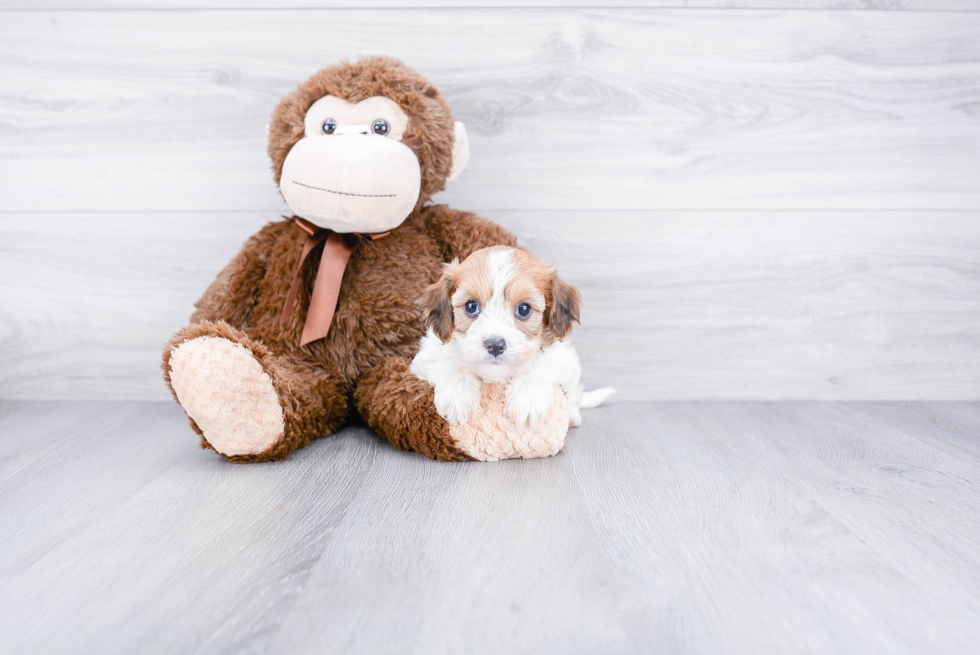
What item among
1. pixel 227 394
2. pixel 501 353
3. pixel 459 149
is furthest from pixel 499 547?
pixel 459 149

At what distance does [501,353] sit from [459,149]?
50 cm

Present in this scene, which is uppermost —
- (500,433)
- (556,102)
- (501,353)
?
(556,102)

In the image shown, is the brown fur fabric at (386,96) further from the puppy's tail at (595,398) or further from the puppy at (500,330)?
the puppy's tail at (595,398)

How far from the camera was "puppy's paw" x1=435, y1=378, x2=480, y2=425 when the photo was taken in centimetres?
109

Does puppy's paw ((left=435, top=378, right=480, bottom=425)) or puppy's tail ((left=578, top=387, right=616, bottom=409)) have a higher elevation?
puppy's paw ((left=435, top=378, right=480, bottom=425))

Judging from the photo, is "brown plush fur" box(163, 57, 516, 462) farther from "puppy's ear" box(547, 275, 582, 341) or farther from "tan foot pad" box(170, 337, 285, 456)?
"puppy's ear" box(547, 275, 582, 341)

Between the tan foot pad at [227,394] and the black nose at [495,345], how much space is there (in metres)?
0.38

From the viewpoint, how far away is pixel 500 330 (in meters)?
1.00

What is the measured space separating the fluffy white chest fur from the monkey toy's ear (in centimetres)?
29

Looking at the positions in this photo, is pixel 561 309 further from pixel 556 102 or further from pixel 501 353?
pixel 556 102

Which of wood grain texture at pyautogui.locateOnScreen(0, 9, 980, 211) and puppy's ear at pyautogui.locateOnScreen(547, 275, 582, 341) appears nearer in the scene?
puppy's ear at pyautogui.locateOnScreen(547, 275, 582, 341)

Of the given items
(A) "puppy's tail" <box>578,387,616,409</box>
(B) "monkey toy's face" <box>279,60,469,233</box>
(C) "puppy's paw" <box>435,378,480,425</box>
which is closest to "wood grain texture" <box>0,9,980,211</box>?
(B) "monkey toy's face" <box>279,60,469,233</box>

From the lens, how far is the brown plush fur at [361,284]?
3.97ft

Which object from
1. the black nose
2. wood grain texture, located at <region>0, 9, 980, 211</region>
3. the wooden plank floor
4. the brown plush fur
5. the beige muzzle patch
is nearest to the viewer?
the wooden plank floor
